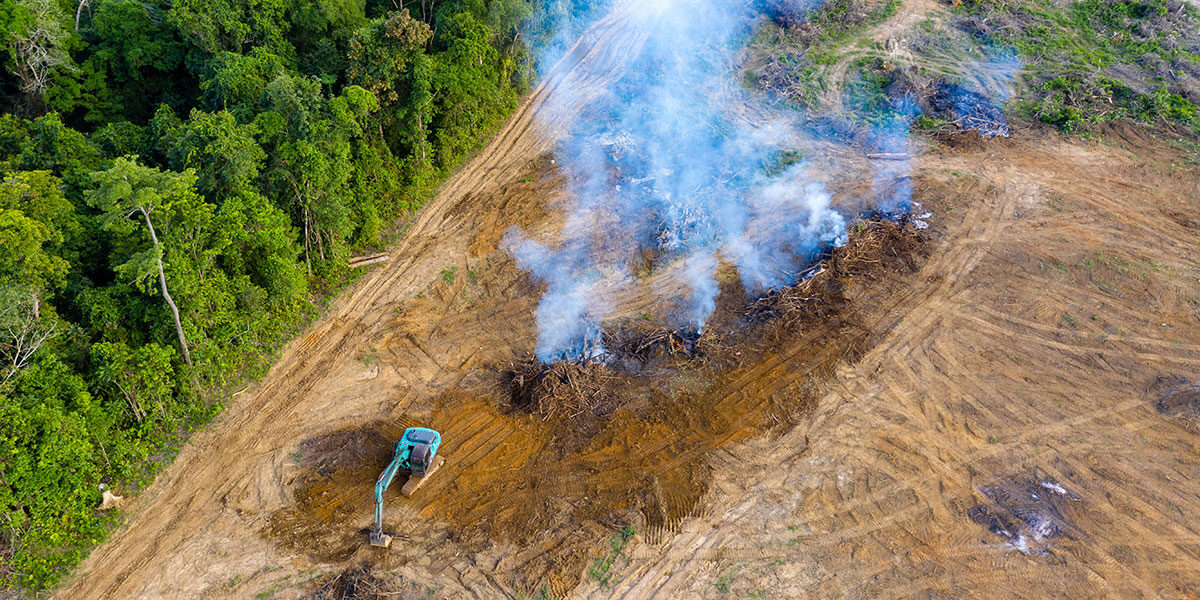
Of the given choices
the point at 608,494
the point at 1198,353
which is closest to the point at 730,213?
the point at 608,494

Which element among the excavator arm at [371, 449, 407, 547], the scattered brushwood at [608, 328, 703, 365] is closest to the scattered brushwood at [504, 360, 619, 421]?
the scattered brushwood at [608, 328, 703, 365]

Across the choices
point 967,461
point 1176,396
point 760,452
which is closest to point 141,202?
point 760,452

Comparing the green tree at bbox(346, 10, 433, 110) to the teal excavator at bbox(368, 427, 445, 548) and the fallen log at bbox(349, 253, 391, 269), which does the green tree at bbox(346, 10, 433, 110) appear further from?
the teal excavator at bbox(368, 427, 445, 548)

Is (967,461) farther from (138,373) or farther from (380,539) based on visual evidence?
(138,373)

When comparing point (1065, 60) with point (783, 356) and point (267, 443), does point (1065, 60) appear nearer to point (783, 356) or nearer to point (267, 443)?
point (783, 356)

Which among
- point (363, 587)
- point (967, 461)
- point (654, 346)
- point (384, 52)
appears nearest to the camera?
point (363, 587)

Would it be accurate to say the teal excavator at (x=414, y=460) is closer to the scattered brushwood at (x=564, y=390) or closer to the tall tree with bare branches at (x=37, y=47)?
the scattered brushwood at (x=564, y=390)
